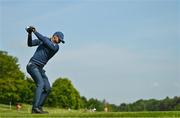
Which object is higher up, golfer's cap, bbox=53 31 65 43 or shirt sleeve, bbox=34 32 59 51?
golfer's cap, bbox=53 31 65 43

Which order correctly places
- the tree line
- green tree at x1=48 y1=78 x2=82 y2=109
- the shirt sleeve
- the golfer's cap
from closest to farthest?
the shirt sleeve, the golfer's cap, the tree line, green tree at x1=48 y1=78 x2=82 y2=109

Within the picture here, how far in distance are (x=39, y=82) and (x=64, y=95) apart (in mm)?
128264

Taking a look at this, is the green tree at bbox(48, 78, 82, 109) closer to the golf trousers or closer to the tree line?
the tree line

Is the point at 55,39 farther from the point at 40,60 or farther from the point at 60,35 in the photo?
the point at 40,60

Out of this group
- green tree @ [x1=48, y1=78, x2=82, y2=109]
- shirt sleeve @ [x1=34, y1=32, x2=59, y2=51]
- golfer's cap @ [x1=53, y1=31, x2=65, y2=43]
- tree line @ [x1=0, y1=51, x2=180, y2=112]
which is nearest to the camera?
shirt sleeve @ [x1=34, y1=32, x2=59, y2=51]

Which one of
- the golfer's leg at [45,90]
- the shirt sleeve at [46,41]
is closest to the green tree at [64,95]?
the golfer's leg at [45,90]

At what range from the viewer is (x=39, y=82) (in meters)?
16.2

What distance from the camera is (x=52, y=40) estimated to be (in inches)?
656

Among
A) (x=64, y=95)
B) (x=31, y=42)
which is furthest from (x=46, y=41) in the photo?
(x=64, y=95)

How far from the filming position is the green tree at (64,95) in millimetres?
138750

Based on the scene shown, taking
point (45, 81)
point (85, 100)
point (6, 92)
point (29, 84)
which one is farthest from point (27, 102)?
point (45, 81)

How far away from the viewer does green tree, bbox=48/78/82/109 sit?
138750mm

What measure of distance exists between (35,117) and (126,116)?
105 inches

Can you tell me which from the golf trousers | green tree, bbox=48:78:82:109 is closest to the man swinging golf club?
the golf trousers
